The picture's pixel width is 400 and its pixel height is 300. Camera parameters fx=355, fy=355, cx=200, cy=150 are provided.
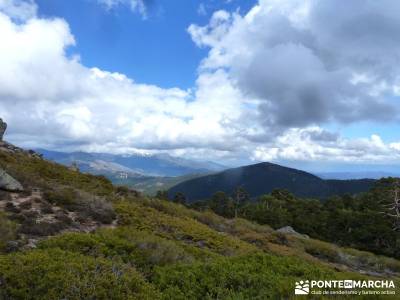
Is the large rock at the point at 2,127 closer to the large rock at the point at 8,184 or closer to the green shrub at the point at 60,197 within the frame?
the large rock at the point at 8,184

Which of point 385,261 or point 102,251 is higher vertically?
point 102,251

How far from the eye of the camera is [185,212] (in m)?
26.2

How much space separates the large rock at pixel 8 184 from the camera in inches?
703

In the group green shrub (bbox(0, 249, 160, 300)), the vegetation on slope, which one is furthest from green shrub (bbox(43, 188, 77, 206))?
the vegetation on slope

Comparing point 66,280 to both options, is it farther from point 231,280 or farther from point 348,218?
point 348,218

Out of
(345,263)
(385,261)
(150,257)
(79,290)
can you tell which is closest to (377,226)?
(385,261)

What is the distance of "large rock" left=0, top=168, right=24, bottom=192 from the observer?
1786 centimetres

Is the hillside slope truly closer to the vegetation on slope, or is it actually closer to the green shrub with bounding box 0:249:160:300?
the green shrub with bounding box 0:249:160:300

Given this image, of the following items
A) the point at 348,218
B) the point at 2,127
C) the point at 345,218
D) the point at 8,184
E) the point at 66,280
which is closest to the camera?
the point at 66,280

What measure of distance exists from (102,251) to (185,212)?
17.3 metres

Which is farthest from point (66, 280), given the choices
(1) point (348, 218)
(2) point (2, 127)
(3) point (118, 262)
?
(1) point (348, 218)

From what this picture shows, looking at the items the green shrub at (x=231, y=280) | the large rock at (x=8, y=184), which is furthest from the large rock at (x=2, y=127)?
the green shrub at (x=231, y=280)

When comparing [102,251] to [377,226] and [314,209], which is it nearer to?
[377,226]

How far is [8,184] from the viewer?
18094 mm
